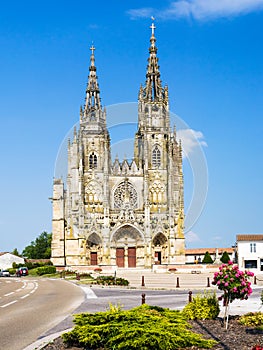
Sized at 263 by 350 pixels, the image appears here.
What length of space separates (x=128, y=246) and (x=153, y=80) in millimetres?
24575

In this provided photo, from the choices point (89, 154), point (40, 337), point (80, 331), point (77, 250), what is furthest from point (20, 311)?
point (89, 154)

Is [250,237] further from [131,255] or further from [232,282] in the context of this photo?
[232,282]

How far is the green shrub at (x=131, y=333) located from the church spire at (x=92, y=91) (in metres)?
68.9

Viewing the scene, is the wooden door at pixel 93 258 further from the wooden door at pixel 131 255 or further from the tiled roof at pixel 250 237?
the tiled roof at pixel 250 237

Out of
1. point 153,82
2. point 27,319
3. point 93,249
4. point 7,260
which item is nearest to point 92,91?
point 153,82

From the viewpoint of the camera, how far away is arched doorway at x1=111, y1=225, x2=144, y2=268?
7488cm

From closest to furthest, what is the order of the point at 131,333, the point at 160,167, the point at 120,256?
the point at 131,333, the point at 120,256, the point at 160,167

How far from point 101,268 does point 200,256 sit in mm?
40352

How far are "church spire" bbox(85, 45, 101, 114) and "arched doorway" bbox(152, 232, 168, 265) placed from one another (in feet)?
65.6

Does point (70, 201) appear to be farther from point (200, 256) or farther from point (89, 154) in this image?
point (200, 256)

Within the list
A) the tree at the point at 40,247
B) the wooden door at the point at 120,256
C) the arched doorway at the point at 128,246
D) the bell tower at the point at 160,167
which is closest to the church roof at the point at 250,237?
the bell tower at the point at 160,167

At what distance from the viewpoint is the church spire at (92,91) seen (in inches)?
3127

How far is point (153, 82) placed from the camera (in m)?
81.9

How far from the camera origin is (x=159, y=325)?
1048cm
